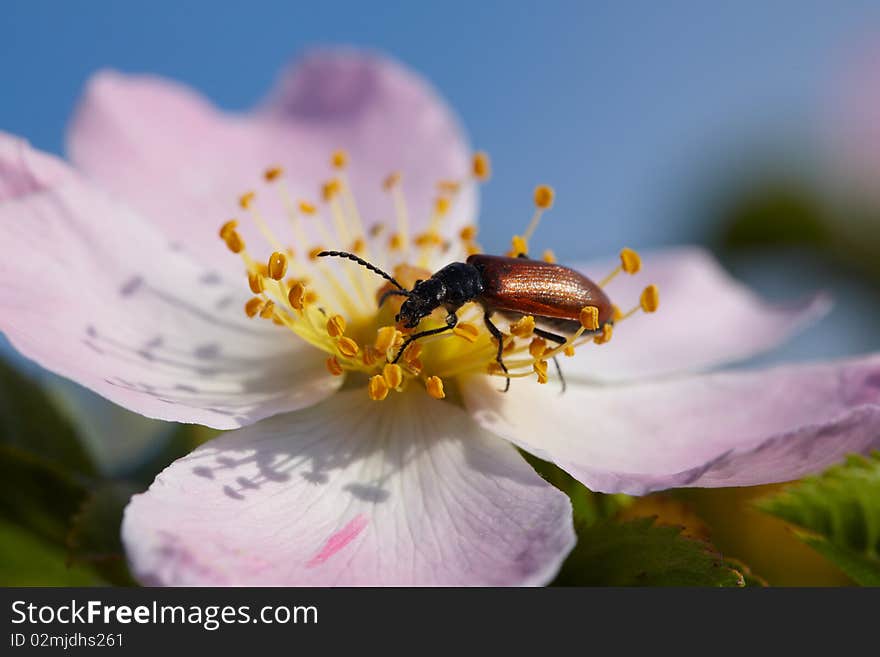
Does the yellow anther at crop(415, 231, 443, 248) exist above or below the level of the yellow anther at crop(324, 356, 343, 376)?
above

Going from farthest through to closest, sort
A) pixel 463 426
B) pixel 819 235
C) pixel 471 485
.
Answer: pixel 819 235 < pixel 463 426 < pixel 471 485

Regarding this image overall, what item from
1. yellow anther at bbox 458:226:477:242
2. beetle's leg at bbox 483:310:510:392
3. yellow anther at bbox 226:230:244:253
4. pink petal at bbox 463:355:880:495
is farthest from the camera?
yellow anther at bbox 458:226:477:242

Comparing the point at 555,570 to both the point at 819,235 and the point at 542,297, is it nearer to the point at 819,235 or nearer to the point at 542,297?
the point at 542,297

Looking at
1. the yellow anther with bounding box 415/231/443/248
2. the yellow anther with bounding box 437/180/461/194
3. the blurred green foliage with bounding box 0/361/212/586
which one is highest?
the yellow anther with bounding box 437/180/461/194

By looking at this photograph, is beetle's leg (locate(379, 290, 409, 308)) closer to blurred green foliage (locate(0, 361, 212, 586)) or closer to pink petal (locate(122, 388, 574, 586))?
pink petal (locate(122, 388, 574, 586))

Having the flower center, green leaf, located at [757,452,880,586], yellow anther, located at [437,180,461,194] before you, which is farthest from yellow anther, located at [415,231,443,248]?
green leaf, located at [757,452,880,586]

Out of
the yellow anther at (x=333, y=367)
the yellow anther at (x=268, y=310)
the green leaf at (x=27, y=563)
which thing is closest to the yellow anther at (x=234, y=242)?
the yellow anther at (x=268, y=310)

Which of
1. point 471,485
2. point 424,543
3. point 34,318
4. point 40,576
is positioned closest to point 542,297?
point 471,485
